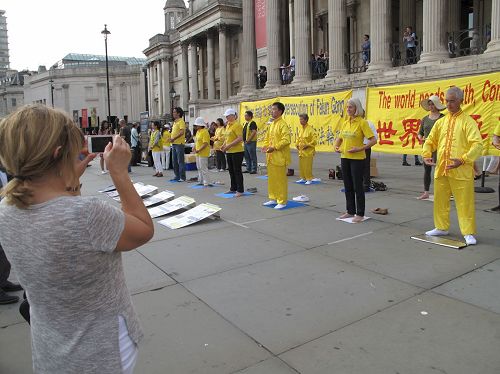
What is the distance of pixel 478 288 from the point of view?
4.31m

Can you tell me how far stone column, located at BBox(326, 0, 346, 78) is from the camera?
79.5 ft

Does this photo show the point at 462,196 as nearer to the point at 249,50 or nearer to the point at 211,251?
the point at 211,251

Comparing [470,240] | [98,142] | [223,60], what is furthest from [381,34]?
[223,60]

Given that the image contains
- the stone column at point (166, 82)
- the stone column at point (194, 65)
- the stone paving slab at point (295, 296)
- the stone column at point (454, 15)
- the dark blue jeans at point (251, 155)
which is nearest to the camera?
the stone paving slab at point (295, 296)

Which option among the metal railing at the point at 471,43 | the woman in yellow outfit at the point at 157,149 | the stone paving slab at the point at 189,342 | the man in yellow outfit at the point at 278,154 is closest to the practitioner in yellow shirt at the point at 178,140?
the woman in yellow outfit at the point at 157,149

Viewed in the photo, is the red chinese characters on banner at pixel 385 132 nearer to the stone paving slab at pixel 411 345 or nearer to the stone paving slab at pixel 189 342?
the stone paving slab at pixel 411 345

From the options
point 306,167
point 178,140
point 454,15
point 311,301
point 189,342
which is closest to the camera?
point 189,342

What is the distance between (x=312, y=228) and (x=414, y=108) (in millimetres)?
4814

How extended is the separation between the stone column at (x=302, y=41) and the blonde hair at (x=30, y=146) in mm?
26115

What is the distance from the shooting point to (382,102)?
10.9 meters

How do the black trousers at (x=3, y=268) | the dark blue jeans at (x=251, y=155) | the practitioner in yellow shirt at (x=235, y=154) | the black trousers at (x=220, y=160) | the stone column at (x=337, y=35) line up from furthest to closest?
the stone column at (x=337, y=35) < the black trousers at (x=220, y=160) < the dark blue jeans at (x=251, y=155) < the practitioner in yellow shirt at (x=235, y=154) < the black trousers at (x=3, y=268)

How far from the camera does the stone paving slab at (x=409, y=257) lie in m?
4.75

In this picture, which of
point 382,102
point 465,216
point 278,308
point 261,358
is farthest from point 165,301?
point 382,102

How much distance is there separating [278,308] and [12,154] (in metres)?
2.96
